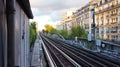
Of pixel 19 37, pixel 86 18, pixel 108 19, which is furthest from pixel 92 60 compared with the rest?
pixel 86 18

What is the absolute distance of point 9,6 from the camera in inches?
149

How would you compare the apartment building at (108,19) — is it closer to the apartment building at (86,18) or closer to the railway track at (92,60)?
the apartment building at (86,18)

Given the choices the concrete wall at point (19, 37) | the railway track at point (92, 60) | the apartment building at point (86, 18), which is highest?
the apartment building at point (86, 18)

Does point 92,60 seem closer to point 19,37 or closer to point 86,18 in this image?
point 19,37

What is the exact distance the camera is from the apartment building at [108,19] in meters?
61.6

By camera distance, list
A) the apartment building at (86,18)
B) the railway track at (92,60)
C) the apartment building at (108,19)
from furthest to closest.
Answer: the apartment building at (86,18)
the apartment building at (108,19)
the railway track at (92,60)

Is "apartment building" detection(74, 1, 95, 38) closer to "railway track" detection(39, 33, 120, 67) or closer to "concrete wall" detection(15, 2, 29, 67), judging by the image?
"railway track" detection(39, 33, 120, 67)

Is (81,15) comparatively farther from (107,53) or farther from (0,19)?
(0,19)

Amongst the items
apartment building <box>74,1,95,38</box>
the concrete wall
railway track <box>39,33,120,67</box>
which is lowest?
railway track <box>39,33,120,67</box>

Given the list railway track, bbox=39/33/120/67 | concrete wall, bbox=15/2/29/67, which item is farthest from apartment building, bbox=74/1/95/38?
concrete wall, bbox=15/2/29/67

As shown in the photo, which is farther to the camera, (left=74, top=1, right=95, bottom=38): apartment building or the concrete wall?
(left=74, top=1, right=95, bottom=38): apartment building

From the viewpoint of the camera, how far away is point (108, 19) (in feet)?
225

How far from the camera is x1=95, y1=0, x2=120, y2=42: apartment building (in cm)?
6159

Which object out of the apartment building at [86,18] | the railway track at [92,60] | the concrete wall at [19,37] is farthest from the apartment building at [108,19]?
the concrete wall at [19,37]
